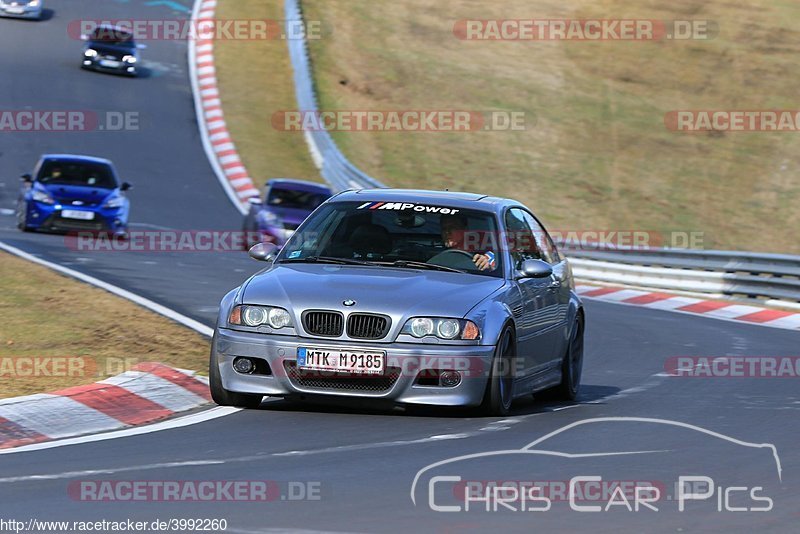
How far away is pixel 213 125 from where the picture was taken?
122 ft

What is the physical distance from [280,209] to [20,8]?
2182 centimetres

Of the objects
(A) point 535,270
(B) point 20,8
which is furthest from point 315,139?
(A) point 535,270

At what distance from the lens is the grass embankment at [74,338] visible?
10547 millimetres

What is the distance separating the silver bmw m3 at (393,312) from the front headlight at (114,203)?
14774 millimetres

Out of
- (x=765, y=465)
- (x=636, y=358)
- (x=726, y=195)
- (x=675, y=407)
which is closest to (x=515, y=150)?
(x=726, y=195)

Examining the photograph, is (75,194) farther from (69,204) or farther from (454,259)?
(454,259)

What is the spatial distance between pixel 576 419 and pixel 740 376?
3849 millimetres

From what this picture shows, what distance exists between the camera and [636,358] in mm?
14539

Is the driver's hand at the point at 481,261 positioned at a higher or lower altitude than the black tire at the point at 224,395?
higher

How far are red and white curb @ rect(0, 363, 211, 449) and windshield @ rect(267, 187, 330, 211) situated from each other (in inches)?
592

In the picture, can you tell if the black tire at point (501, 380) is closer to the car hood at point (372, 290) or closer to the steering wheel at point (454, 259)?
the car hood at point (372, 290)

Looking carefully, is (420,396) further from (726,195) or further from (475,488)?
(726,195)

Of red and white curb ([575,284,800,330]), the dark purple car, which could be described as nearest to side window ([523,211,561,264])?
red and white curb ([575,284,800,330])

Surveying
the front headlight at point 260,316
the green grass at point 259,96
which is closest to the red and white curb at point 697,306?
the front headlight at point 260,316
